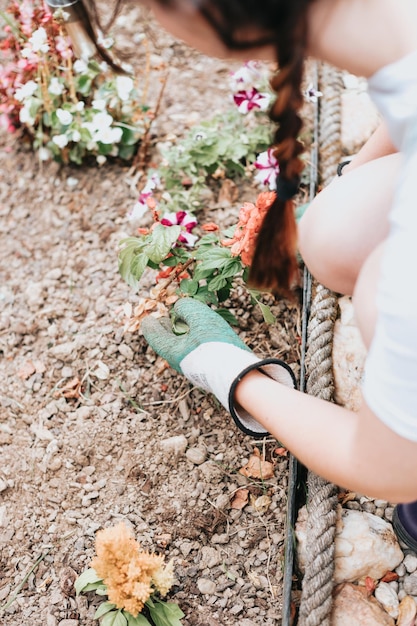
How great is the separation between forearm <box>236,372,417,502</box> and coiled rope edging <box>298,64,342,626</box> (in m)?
0.25

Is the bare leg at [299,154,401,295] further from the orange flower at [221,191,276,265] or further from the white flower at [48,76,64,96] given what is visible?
the white flower at [48,76,64,96]

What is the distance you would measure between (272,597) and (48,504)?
54cm

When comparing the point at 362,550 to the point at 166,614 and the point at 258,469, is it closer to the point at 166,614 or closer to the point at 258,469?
the point at 258,469

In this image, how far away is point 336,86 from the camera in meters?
2.02

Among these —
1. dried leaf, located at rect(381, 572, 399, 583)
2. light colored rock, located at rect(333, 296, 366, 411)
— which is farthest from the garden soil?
dried leaf, located at rect(381, 572, 399, 583)

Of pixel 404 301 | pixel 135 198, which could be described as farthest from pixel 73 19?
pixel 404 301

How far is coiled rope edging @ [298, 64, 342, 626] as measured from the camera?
1.20 m

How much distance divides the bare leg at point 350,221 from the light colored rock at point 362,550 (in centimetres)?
49

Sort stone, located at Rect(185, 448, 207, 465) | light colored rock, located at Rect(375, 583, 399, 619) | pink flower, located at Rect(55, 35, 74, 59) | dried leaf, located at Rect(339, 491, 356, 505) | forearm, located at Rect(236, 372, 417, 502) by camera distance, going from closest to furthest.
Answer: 1. forearm, located at Rect(236, 372, 417, 502)
2. light colored rock, located at Rect(375, 583, 399, 619)
3. dried leaf, located at Rect(339, 491, 356, 505)
4. stone, located at Rect(185, 448, 207, 465)
5. pink flower, located at Rect(55, 35, 74, 59)

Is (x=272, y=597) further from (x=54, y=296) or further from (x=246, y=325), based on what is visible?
(x=54, y=296)

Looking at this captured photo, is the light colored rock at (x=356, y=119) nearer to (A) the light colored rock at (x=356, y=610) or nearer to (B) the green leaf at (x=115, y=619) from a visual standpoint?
(A) the light colored rock at (x=356, y=610)

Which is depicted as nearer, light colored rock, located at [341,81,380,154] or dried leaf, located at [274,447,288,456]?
dried leaf, located at [274,447,288,456]

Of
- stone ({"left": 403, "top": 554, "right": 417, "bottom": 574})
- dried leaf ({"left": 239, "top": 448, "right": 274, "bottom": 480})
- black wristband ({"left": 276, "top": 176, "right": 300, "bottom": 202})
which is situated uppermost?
black wristband ({"left": 276, "top": 176, "right": 300, "bottom": 202})

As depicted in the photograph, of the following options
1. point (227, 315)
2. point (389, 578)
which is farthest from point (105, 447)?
point (389, 578)
